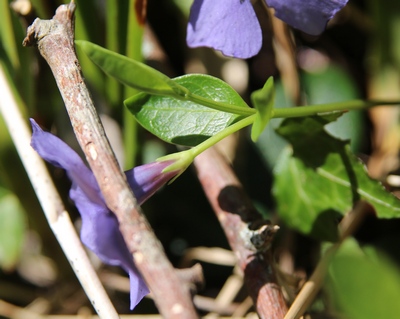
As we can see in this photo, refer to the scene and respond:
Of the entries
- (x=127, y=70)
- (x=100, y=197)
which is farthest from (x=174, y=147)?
(x=127, y=70)

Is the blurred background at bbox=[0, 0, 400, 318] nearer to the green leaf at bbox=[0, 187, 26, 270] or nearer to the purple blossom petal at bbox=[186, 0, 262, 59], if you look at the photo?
the green leaf at bbox=[0, 187, 26, 270]

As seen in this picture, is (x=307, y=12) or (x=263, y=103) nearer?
(x=263, y=103)

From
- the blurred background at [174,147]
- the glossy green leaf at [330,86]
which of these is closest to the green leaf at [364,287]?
the blurred background at [174,147]

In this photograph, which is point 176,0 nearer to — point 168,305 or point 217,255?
point 217,255

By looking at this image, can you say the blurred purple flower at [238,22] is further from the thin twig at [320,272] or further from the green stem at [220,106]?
the thin twig at [320,272]

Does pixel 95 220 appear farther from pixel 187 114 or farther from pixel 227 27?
pixel 227 27

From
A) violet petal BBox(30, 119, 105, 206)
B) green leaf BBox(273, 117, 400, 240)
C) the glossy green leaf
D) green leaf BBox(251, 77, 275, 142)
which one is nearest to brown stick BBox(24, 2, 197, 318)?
violet petal BBox(30, 119, 105, 206)

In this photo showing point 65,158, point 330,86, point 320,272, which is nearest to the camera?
point 65,158
